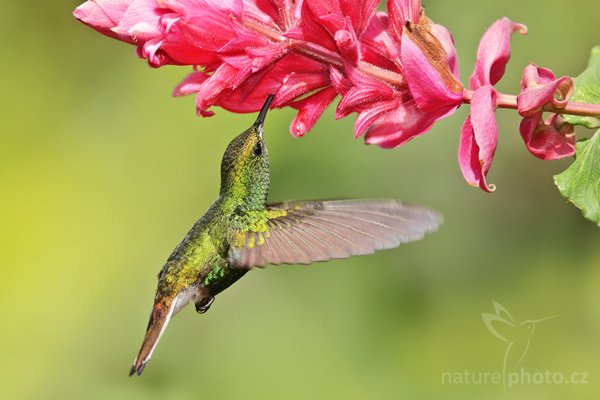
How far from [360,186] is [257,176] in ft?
5.04

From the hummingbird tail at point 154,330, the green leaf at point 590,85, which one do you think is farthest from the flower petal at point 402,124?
the hummingbird tail at point 154,330

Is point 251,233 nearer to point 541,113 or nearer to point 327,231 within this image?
point 327,231

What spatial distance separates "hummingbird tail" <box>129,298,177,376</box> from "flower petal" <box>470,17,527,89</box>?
0.79 metres

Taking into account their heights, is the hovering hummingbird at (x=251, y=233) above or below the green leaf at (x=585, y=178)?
below

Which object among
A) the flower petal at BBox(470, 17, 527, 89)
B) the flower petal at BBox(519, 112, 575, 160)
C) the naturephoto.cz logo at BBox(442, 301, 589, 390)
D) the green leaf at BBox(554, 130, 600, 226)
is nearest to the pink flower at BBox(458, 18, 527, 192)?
the flower petal at BBox(470, 17, 527, 89)

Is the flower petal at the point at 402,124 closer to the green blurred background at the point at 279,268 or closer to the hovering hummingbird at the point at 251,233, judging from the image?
the hovering hummingbird at the point at 251,233

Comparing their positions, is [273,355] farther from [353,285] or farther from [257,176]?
[257,176]

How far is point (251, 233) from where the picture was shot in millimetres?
1776

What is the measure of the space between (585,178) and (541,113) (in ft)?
0.74

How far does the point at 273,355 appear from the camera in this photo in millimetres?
3080

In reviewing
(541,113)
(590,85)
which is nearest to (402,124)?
(541,113)

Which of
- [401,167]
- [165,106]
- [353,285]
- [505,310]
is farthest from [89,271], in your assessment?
[505,310]

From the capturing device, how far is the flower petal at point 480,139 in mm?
1524

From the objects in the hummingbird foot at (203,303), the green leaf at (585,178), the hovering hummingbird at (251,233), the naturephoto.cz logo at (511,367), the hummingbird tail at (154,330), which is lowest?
the naturephoto.cz logo at (511,367)
